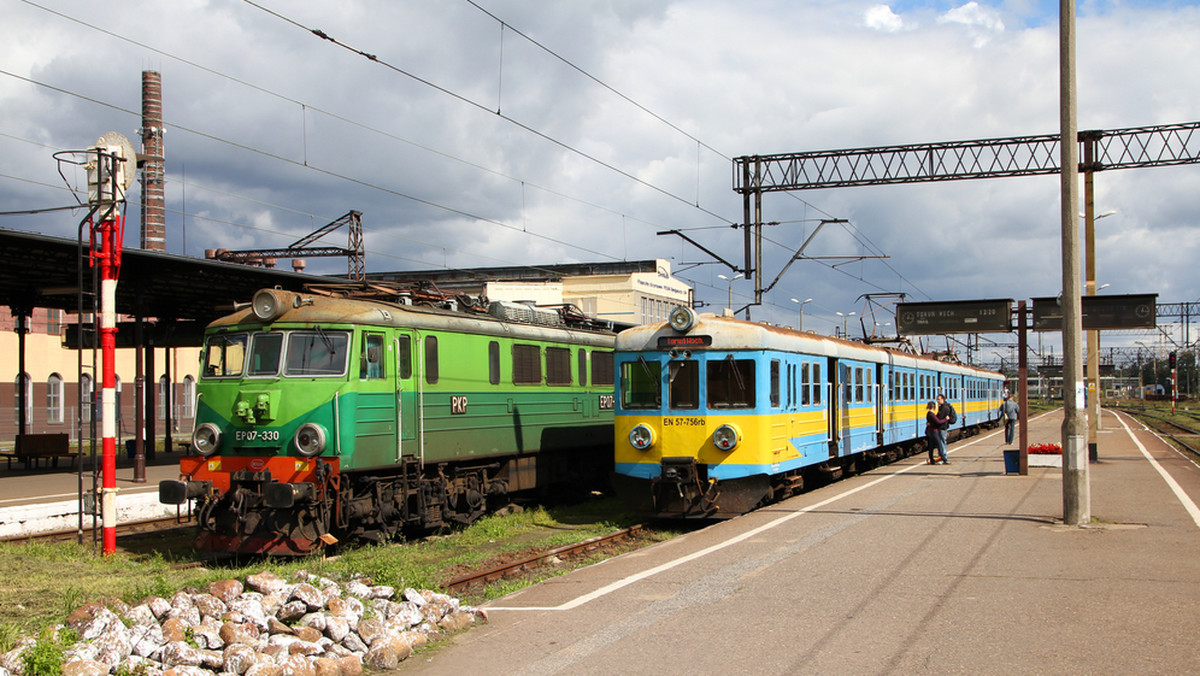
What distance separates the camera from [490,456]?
15.1 m

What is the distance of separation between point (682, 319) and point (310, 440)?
562cm

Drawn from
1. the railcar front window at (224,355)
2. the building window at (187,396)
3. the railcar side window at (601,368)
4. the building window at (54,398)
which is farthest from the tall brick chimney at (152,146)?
the railcar front window at (224,355)

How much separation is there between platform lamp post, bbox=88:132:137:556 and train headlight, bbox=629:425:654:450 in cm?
695

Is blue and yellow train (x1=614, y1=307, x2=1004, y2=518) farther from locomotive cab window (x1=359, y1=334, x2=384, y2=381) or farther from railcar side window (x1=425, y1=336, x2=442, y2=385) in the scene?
locomotive cab window (x1=359, y1=334, x2=384, y2=381)

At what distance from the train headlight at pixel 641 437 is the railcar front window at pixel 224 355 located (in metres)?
5.57

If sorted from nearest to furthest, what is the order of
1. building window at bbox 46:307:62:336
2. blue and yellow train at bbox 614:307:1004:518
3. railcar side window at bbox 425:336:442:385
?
1. railcar side window at bbox 425:336:442:385
2. blue and yellow train at bbox 614:307:1004:518
3. building window at bbox 46:307:62:336

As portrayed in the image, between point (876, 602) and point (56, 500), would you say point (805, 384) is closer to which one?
point (876, 602)

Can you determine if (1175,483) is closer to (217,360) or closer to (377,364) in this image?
(377,364)

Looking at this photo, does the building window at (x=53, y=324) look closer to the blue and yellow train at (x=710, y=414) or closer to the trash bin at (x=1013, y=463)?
the blue and yellow train at (x=710, y=414)

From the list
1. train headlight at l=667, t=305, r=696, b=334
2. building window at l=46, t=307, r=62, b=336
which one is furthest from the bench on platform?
building window at l=46, t=307, r=62, b=336

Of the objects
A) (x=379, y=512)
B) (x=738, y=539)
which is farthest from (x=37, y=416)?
(x=738, y=539)

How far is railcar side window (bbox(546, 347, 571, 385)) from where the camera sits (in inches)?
670

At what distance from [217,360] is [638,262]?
207ft

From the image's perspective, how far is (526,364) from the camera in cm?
1628
